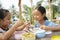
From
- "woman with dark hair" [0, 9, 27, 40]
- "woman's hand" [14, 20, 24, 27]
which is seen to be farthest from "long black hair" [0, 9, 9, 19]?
"woman's hand" [14, 20, 24, 27]

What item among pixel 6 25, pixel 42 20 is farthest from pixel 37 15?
pixel 6 25

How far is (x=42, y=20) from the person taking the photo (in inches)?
40.6

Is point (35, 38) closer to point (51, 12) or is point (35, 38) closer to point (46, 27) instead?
point (46, 27)

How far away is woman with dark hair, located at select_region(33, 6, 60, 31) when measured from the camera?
1.01m

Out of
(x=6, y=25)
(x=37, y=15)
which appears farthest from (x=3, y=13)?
(x=37, y=15)

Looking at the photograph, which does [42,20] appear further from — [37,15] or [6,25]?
[6,25]

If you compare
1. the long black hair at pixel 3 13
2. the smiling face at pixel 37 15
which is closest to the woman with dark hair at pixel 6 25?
the long black hair at pixel 3 13

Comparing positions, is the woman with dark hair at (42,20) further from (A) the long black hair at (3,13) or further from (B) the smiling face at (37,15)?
(A) the long black hair at (3,13)

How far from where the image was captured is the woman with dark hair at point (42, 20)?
101 cm

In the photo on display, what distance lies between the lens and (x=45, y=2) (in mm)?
1008

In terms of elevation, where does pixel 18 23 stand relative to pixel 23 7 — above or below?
below

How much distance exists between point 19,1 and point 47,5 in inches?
8.3

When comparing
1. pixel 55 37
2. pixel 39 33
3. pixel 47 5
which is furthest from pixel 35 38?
pixel 47 5

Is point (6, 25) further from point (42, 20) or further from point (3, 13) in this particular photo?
point (42, 20)
